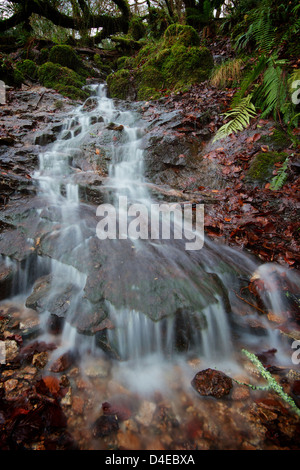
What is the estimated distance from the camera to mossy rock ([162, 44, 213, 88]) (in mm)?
6711

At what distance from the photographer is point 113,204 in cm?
386

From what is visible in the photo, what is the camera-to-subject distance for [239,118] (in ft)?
13.9

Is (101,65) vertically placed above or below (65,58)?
above

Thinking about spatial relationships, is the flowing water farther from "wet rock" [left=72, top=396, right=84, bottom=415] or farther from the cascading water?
"wet rock" [left=72, top=396, right=84, bottom=415]

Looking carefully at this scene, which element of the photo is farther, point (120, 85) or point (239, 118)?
point (120, 85)

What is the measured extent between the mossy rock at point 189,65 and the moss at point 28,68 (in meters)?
6.60

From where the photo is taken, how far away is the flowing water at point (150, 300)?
2.02 meters

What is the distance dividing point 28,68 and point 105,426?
13107mm

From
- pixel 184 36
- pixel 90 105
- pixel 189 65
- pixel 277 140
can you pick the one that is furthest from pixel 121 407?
pixel 184 36

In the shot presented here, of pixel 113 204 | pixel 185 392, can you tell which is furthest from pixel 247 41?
pixel 185 392

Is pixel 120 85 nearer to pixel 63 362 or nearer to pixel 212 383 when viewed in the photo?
pixel 63 362
